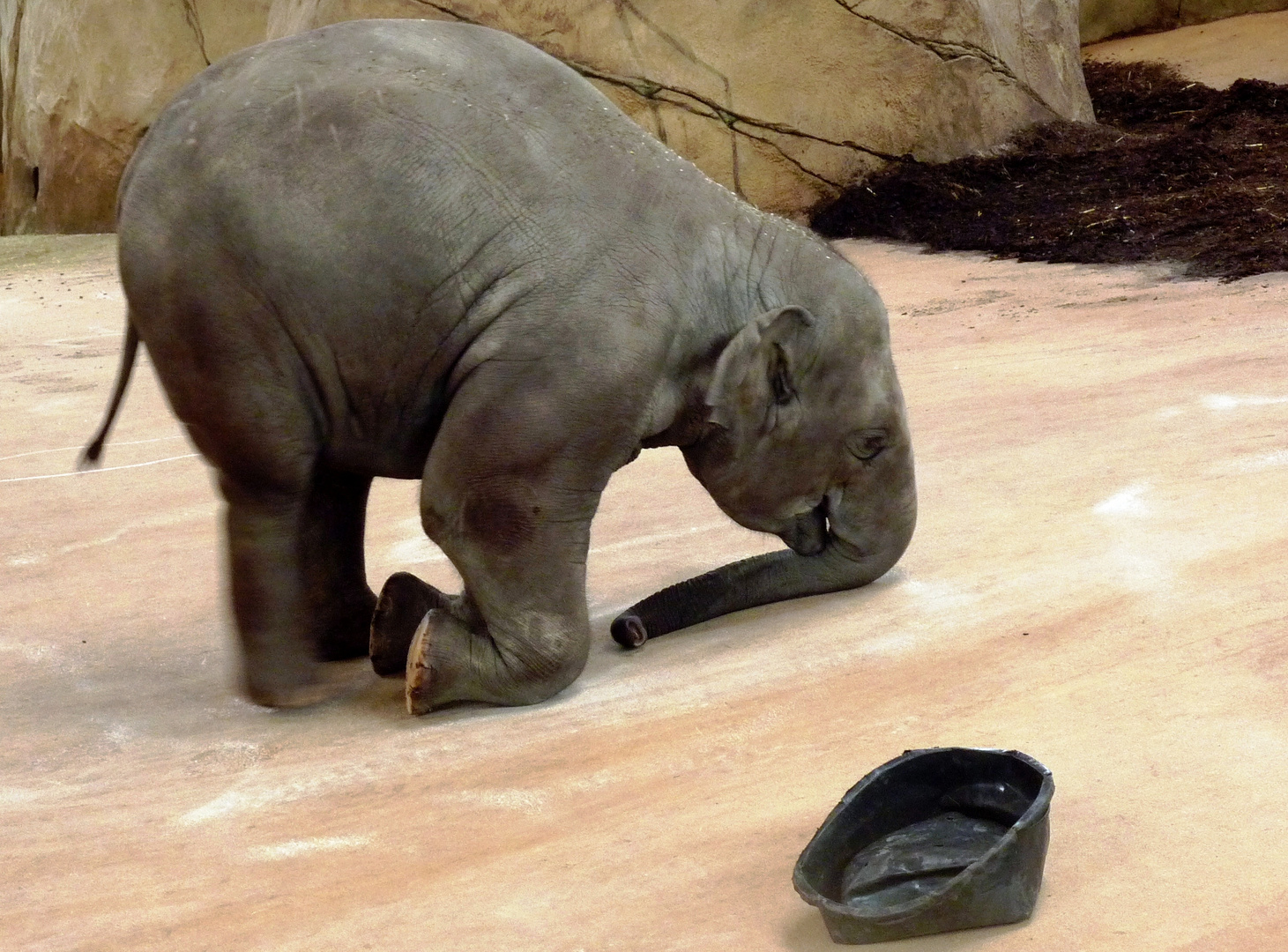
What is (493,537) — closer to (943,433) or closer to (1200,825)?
(1200,825)

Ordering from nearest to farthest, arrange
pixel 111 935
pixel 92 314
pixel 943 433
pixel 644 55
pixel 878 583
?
pixel 111 935
pixel 878 583
pixel 943 433
pixel 92 314
pixel 644 55

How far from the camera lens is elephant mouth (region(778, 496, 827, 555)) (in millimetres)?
4215

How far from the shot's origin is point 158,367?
3.60 metres

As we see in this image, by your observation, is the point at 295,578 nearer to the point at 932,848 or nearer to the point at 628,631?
the point at 628,631

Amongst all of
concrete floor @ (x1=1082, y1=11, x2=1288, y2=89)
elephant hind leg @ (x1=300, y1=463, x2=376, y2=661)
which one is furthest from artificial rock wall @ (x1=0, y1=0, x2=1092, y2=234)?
elephant hind leg @ (x1=300, y1=463, x2=376, y2=661)

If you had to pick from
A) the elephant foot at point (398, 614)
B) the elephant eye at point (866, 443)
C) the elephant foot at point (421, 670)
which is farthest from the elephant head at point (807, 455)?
the elephant foot at point (421, 670)

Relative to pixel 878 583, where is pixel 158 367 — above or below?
above

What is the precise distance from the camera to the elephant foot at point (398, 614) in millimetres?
3965

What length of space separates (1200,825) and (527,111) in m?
2.08

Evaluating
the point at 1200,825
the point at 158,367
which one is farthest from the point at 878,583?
the point at 158,367

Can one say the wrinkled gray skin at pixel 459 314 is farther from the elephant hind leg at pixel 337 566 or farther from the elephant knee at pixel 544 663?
the elephant hind leg at pixel 337 566

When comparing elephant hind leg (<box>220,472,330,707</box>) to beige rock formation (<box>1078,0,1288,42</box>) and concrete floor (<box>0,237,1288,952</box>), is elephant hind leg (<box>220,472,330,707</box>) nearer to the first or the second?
concrete floor (<box>0,237,1288,952</box>)

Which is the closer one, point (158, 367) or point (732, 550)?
point (158, 367)

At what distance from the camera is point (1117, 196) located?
9812 mm
